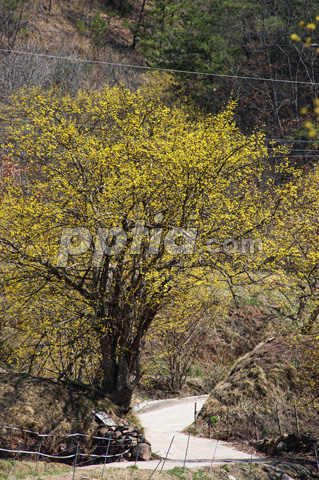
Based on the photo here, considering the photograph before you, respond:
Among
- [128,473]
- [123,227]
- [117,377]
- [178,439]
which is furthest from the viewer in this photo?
[178,439]

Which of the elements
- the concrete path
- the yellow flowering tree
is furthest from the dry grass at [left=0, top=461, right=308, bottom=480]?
the yellow flowering tree

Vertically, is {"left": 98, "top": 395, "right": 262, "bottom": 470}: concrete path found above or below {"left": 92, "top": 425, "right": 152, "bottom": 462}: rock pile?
below

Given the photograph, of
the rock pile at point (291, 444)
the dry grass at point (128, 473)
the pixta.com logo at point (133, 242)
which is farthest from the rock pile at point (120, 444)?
the pixta.com logo at point (133, 242)

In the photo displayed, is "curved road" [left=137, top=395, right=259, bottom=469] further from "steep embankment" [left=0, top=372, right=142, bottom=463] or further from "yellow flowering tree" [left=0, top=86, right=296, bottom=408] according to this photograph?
"yellow flowering tree" [left=0, top=86, right=296, bottom=408]

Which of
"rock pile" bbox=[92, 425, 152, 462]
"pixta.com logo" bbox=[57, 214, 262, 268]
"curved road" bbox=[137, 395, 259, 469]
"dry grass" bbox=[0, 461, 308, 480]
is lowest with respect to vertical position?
"curved road" bbox=[137, 395, 259, 469]

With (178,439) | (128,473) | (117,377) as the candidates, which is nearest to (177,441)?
(178,439)

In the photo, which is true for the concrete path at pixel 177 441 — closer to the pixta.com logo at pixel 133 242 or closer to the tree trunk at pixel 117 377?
the tree trunk at pixel 117 377

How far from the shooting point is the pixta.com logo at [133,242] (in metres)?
8.36

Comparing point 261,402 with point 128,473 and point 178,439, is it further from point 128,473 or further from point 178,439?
point 128,473

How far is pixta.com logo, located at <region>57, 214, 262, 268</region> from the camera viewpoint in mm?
8359

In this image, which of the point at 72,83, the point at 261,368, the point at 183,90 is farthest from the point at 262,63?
the point at 261,368

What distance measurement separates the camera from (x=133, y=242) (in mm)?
8438

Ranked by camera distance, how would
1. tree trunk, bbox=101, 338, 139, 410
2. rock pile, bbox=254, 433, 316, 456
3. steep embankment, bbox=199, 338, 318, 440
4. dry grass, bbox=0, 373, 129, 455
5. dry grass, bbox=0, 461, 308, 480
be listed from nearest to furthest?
dry grass, bbox=0, 461, 308, 480
dry grass, bbox=0, 373, 129, 455
rock pile, bbox=254, 433, 316, 456
tree trunk, bbox=101, 338, 139, 410
steep embankment, bbox=199, 338, 318, 440

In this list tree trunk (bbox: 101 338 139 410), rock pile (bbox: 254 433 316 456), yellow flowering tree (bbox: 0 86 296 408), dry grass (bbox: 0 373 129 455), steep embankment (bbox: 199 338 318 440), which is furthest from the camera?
steep embankment (bbox: 199 338 318 440)
